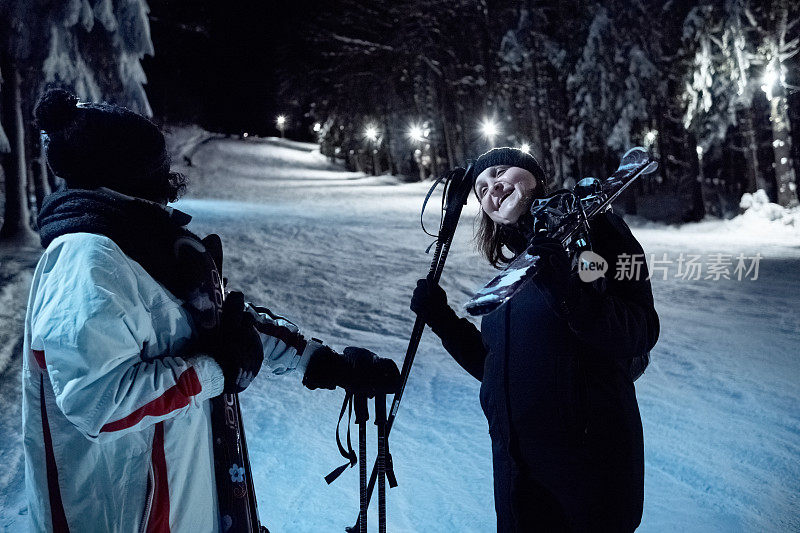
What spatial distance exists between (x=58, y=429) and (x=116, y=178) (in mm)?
786

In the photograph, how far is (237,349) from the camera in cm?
173

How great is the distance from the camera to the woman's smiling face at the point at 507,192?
7.00ft

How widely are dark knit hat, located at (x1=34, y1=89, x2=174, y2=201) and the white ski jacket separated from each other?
27cm

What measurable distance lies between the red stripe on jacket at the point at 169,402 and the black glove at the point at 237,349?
0.11m

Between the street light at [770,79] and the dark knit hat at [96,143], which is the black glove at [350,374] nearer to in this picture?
the dark knit hat at [96,143]

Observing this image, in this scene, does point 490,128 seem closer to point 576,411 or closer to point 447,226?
point 447,226

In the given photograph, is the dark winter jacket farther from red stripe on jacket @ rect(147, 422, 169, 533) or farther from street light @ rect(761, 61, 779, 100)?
street light @ rect(761, 61, 779, 100)

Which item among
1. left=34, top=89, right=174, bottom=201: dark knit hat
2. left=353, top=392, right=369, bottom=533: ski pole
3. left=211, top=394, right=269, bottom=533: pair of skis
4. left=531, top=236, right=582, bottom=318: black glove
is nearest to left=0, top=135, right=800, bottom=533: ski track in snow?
left=353, top=392, right=369, bottom=533: ski pole

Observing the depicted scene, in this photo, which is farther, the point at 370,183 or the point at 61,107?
the point at 370,183

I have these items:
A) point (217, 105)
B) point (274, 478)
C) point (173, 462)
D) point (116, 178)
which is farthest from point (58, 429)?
point (217, 105)

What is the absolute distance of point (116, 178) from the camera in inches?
68.6

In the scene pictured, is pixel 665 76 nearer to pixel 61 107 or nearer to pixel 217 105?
pixel 61 107

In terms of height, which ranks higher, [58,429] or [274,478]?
[58,429]

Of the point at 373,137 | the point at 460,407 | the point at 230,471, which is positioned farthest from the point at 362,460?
the point at 373,137
